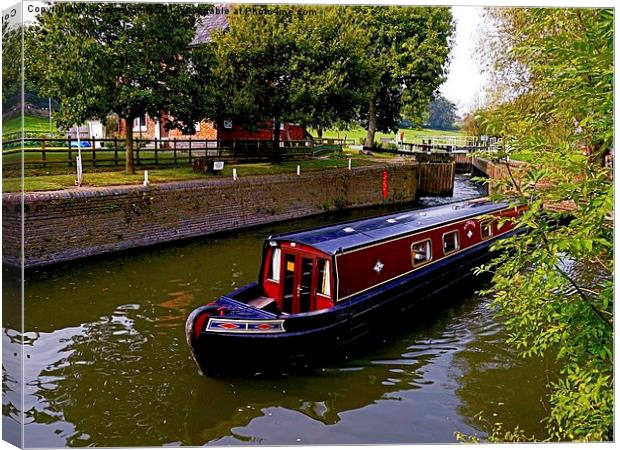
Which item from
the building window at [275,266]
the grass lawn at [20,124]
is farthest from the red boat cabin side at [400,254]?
the grass lawn at [20,124]

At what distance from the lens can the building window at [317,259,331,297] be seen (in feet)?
28.6

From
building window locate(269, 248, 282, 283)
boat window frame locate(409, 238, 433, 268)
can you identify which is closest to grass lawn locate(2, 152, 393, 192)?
boat window frame locate(409, 238, 433, 268)

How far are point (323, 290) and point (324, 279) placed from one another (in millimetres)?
155

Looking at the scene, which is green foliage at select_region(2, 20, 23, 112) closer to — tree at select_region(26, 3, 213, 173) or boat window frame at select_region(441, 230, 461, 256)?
tree at select_region(26, 3, 213, 173)

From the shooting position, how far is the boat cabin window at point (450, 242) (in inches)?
448

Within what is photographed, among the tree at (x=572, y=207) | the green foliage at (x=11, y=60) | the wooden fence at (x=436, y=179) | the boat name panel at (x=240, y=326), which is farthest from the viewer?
the wooden fence at (x=436, y=179)

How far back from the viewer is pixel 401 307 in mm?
9953

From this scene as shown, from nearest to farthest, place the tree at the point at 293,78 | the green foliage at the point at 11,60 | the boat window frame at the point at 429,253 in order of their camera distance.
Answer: the green foliage at the point at 11,60 → the boat window frame at the point at 429,253 → the tree at the point at 293,78

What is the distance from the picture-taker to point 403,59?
13.9 metres

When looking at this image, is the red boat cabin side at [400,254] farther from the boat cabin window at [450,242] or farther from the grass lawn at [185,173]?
the grass lawn at [185,173]

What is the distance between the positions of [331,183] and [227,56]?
4.27 meters

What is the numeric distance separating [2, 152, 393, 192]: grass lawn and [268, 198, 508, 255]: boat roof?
168 inches

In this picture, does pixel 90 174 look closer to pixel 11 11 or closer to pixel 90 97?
pixel 90 97

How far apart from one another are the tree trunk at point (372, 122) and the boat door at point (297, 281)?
23.5 feet
